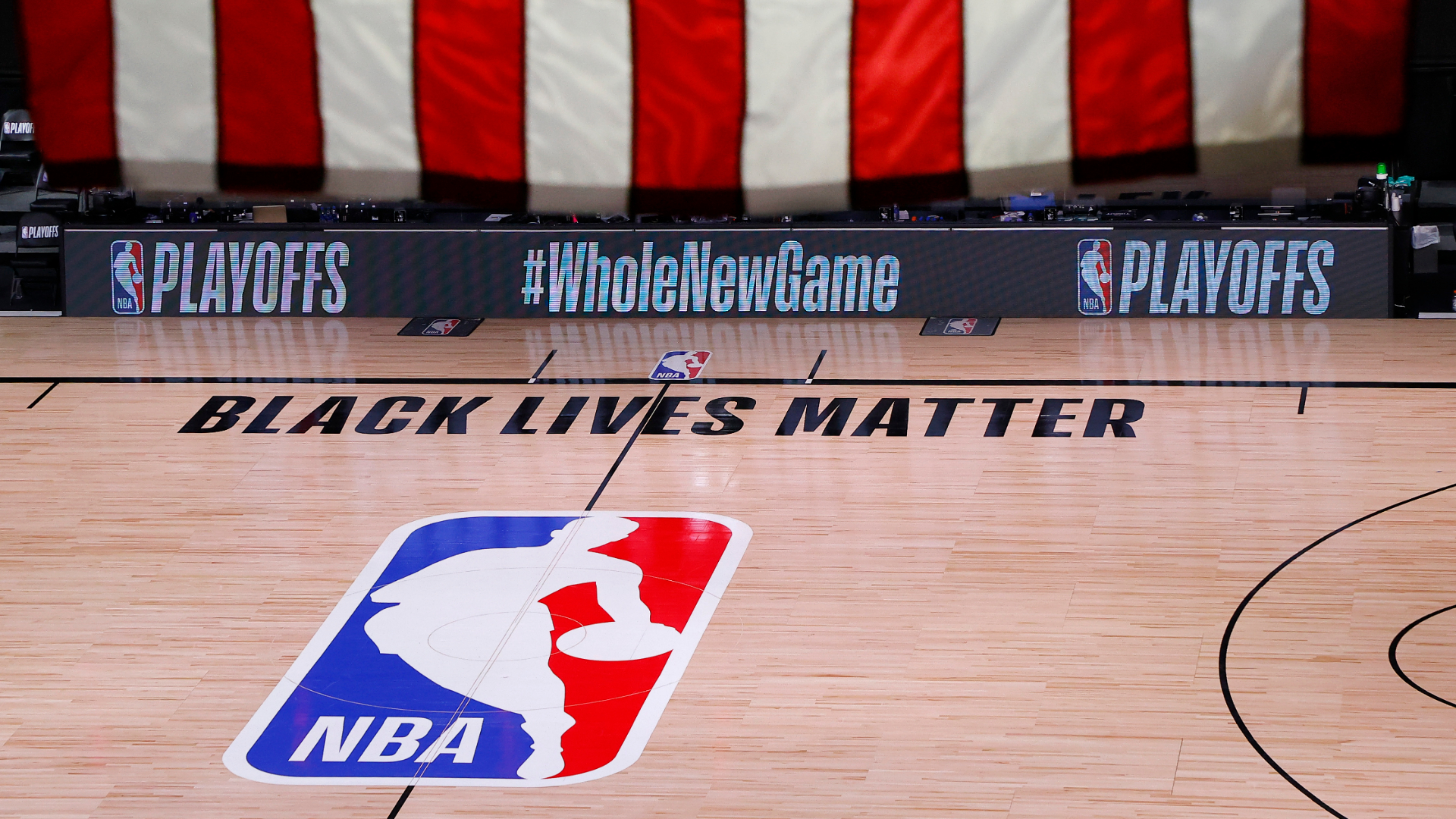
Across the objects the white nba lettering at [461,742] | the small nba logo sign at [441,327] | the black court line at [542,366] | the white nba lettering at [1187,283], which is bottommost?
the white nba lettering at [461,742]

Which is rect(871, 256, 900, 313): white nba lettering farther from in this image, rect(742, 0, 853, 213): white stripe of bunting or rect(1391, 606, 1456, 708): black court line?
rect(742, 0, 853, 213): white stripe of bunting

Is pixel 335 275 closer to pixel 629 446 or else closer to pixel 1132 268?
pixel 629 446

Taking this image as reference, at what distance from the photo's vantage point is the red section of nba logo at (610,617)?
4.77 m

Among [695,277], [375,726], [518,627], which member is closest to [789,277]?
[695,277]

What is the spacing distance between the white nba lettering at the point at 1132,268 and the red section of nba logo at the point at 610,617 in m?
3.75

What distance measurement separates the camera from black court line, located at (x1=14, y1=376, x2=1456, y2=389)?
7.93m

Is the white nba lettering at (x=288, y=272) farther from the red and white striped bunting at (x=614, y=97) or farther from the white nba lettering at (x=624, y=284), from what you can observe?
the red and white striped bunting at (x=614, y=97)

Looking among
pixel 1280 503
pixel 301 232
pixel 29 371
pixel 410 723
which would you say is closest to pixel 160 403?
pixel 29 371

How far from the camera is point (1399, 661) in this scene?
197 inches

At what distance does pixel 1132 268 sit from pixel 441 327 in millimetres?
4078

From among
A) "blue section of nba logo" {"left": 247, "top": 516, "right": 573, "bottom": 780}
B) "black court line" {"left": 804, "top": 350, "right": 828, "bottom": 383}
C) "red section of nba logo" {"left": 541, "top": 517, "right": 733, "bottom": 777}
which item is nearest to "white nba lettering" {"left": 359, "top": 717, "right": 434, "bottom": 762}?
"blue section of nba logo" {"left": 247, "top": 516, "right": 573, "bottom": 780}

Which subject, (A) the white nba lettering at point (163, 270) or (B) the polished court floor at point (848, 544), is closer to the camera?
(B) the polished court floor at point (848, 544)

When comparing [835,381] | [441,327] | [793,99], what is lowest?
[835,381]

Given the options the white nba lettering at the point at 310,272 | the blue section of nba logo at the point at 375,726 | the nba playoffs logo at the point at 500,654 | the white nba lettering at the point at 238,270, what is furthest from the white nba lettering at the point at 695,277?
the blue section of nba logo at the point at 375,726
